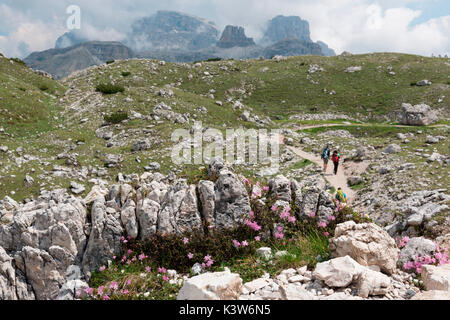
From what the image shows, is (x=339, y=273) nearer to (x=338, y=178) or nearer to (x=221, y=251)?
(x=221, y=251)

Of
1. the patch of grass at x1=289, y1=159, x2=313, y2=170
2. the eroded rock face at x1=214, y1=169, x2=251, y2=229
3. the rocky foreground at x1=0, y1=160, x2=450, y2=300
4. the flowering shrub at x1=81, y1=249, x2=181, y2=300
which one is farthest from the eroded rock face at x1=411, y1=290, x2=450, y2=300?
the patch of grass at x1=289, y1=159, x2=313, y2=170

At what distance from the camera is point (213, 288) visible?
5648 mm

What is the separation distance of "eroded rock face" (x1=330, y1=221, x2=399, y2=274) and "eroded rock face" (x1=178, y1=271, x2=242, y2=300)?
10.5ft

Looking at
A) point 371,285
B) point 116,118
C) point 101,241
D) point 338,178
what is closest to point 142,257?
point 101,241

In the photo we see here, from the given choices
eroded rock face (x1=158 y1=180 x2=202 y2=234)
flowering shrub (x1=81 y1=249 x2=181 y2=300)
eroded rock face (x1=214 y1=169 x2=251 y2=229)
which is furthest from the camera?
eroded rock face (x1=214 y1=169 x2=251 y2=229)

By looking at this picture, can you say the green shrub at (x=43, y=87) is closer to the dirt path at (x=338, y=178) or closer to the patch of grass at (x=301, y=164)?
the patch of grass at (x=301, y=164)

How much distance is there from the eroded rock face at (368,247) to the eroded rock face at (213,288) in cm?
319

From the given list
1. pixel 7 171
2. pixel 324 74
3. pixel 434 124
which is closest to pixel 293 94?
pixel 324 74

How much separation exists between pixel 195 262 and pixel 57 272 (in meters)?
5.14

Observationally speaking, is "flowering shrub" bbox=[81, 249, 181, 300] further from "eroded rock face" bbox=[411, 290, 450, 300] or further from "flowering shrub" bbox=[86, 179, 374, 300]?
"eroded rock face" bbox=[411, 290, 450, 300]

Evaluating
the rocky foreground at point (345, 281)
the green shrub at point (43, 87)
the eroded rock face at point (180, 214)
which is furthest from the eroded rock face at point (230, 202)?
the green shrub at point (43, 87)

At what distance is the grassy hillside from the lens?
86.7 ft

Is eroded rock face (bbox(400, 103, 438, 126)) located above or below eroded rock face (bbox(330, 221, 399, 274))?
above

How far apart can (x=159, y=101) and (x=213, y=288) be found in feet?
139
